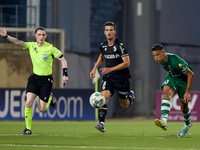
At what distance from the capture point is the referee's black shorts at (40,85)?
9094 mm

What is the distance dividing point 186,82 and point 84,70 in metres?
13.0

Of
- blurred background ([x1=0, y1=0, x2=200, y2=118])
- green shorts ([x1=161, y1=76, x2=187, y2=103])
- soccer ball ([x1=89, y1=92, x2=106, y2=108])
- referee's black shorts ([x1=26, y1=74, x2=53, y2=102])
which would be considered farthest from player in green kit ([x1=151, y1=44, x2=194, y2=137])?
blurred background ([x1=0, y1=0, x2=200, y2=118])

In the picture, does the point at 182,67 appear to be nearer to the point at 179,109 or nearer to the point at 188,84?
the point at 188,84

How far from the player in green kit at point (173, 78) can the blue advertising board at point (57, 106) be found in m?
8.61

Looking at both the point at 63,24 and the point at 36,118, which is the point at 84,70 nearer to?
the point at 63,24

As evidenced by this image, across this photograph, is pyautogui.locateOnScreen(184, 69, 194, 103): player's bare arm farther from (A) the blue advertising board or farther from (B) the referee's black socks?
(A) the blue advertising board

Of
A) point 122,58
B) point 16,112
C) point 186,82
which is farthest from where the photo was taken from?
point 16,112

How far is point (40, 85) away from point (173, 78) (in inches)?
101

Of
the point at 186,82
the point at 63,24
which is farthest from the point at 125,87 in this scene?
the point at 63,24

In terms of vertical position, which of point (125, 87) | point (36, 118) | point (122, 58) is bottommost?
point (36, 118)

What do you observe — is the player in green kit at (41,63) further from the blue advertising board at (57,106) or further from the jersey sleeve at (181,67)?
the blue advertising board at (57,106)

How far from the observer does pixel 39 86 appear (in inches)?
362

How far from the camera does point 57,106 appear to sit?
55.4 ft

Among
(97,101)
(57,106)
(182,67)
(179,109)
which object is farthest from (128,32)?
(182,67)
